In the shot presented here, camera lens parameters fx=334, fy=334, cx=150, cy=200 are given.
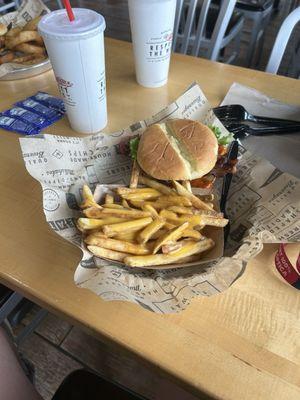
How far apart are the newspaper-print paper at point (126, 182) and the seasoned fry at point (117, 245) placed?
0.04m

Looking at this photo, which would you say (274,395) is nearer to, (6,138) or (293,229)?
(293,229)

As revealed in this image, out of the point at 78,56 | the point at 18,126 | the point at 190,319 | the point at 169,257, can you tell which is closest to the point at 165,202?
the point at 169,257

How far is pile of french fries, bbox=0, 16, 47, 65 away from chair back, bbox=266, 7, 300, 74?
3.07 ft

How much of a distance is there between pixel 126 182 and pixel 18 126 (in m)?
0.45

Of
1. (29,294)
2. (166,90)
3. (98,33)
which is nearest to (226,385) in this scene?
(29,294)

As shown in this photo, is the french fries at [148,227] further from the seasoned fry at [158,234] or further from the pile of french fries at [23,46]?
the pile of french fries at [23,46]

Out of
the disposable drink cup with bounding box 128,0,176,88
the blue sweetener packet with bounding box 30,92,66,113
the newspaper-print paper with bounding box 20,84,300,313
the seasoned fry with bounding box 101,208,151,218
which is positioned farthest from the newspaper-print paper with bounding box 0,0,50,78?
the seasoned fry with bounding box 101,208,151,218

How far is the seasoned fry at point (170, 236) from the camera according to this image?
26.7 inches

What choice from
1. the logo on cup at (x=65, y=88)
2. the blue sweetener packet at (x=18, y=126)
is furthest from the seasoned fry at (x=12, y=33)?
the logo on cup at (x=65, y=88)

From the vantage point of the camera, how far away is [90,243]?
67 cm

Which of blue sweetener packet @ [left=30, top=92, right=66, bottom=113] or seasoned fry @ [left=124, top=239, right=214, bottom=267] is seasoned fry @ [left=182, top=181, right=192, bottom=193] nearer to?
seasoned fry @ [left=124, top=239, right=214, bottom=267]

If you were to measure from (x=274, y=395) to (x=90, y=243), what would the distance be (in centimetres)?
42

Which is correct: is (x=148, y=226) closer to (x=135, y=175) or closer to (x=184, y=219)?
(x=184, y=219)

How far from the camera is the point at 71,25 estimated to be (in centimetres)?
89
